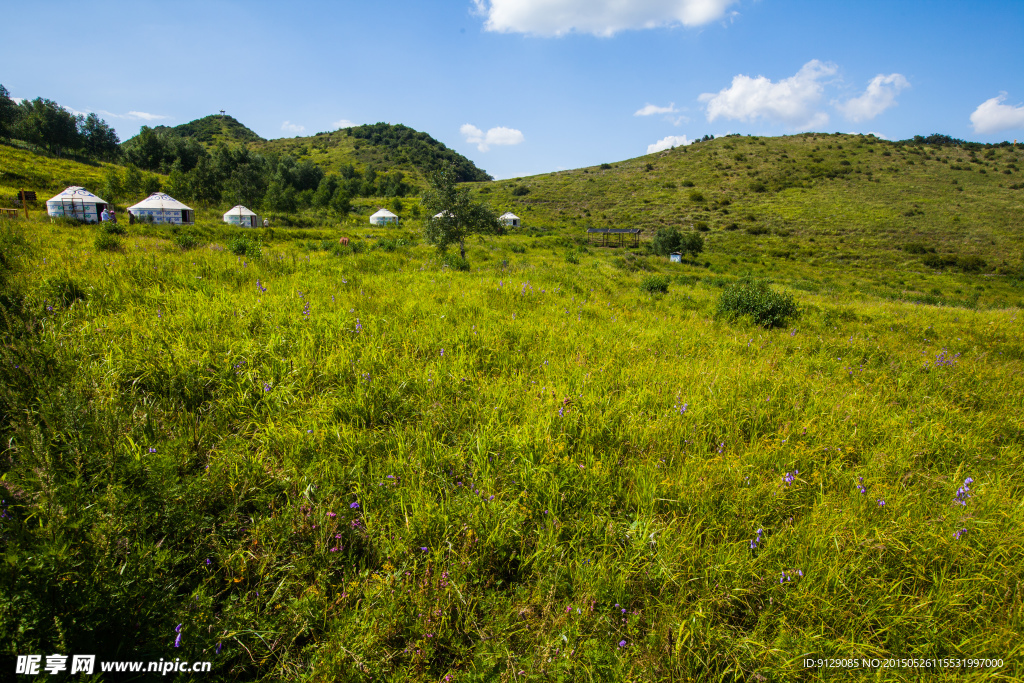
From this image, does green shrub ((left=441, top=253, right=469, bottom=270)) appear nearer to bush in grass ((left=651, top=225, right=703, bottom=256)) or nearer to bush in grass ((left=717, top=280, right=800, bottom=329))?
bush in grass ((left=717, top=280, right=800, bottom=329))

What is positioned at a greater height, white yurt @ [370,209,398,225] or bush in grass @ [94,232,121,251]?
white yurt @ [370,209,398,225]

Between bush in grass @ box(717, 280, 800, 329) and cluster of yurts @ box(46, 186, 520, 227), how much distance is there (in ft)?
141

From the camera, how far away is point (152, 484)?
79.1 inches

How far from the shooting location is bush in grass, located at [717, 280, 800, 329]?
835cm

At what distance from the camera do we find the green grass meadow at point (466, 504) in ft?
5.32

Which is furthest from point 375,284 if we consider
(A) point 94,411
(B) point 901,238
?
(B) point 901,238

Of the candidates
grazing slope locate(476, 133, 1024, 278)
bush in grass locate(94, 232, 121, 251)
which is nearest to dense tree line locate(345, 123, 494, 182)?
grazing slope locate(476, 133, 1024, 278)

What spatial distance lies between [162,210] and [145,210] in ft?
6.31

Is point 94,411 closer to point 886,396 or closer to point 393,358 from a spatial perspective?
point 393,358

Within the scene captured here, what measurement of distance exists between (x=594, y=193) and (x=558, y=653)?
3999 inches

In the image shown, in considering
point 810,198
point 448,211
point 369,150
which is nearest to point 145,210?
point 448,211

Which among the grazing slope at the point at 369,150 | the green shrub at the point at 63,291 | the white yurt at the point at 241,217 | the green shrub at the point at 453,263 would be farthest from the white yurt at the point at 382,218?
the green shrub at the point at 63,291

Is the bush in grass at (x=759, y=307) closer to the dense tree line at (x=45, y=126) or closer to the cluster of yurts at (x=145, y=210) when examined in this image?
the cluster of yurts at (x=145, y=210)

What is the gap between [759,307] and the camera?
8523mm
